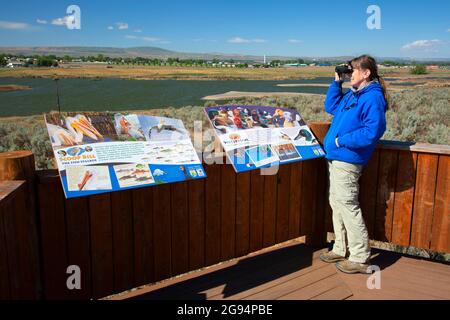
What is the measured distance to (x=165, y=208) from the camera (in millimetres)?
3248

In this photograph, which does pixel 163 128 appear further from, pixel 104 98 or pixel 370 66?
pixel 104 98

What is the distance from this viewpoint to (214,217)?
3.53 m

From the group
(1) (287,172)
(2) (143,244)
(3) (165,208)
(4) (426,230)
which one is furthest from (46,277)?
(4) (426,230)

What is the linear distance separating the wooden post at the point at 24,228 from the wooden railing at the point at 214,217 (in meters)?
0.05

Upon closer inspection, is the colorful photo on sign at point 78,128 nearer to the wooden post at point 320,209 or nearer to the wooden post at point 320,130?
the wooden post at point 320,130

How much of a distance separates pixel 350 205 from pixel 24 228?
2.42 m

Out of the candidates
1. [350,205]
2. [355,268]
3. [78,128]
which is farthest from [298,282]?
[78,128]

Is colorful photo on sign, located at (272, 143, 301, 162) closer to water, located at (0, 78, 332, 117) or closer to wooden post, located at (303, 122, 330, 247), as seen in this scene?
wooden post, located at (303, 122, 330, 247)

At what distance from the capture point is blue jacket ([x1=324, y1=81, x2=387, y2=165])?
3213mm

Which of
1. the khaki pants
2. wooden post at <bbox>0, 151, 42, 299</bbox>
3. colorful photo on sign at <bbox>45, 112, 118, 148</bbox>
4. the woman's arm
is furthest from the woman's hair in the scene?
wooden post at <bbox>0, 151, 42, 299</bbox>

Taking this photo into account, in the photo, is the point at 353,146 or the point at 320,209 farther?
the point at 320,209

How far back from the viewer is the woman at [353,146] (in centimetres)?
324
